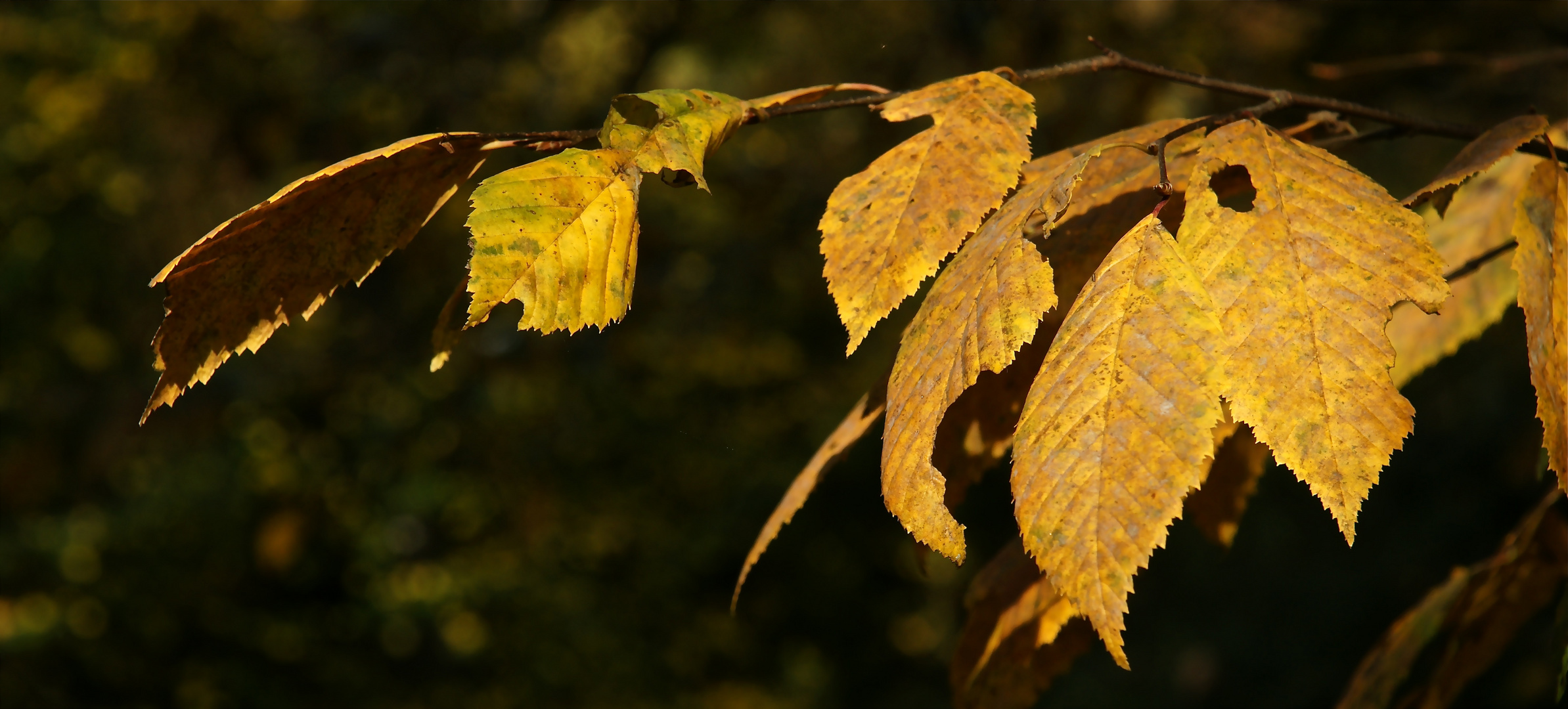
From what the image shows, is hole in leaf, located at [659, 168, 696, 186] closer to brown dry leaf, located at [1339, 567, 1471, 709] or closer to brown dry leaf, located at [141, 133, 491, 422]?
brown dry leaf, located at [141, 133, 491, 422]

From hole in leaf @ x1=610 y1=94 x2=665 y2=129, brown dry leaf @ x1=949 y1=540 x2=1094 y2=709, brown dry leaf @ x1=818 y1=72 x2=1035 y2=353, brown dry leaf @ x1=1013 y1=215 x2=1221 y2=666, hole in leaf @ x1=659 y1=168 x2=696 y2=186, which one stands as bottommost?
brown dry leaf @ x1=949 y1=540 x2=1094 y2=709

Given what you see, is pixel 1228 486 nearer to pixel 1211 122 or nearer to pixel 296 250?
pixel 1211 122

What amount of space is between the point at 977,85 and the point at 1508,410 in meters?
3.51

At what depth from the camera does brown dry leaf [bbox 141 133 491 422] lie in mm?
631

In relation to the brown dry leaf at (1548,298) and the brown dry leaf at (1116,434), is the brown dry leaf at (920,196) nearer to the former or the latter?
the brown dry leaf at (1116,434)

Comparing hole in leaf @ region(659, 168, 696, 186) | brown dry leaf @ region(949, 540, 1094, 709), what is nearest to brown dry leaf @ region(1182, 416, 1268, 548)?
brown dry leaf @ region(949, 540, 1094, 709)

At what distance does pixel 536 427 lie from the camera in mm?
4207

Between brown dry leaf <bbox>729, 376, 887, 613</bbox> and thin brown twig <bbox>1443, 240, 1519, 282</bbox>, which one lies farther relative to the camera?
thin brown twig <bbox>1443, 240, 1519, 282</bbox>

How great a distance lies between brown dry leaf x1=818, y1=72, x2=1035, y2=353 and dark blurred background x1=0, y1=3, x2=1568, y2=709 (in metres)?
2.36

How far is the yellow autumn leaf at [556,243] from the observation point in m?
0.56

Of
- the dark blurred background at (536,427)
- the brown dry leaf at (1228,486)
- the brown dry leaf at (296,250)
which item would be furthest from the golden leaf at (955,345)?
the dark blurred background at (536,427)

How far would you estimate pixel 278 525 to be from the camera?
4.02m

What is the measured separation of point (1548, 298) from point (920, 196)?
0.34 metres

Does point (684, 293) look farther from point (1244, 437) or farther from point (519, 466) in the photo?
point (1244, 437)
